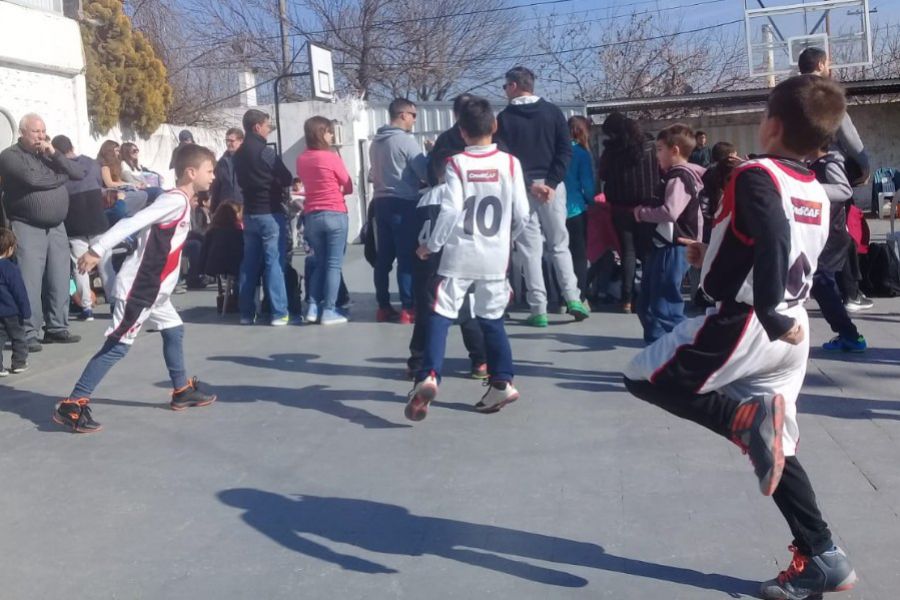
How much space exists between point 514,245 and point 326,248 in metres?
1.77

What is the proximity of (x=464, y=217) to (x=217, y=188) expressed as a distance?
561cm

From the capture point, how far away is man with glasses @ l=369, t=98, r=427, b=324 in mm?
8797

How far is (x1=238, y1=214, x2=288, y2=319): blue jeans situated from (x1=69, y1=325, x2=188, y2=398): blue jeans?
9.83 ft

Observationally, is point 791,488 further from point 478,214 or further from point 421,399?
point 478,214

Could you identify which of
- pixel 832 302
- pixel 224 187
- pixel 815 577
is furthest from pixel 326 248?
pixel 815 577

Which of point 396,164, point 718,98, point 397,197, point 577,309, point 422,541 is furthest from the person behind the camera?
point 718,98

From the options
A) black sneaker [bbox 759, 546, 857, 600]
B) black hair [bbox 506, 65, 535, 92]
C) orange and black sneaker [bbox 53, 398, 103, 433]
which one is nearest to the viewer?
black sneaker [bbox 759, 546, 857, 600]

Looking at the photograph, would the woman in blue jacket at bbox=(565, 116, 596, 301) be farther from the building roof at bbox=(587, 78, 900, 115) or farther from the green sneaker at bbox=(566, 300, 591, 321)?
the building roof at bbox=(587, 78, 900, 115)

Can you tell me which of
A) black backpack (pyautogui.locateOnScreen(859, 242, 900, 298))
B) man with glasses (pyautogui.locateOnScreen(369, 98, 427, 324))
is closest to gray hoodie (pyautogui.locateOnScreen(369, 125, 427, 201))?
man with glasses (pyautogui.locateOnScreen(369, 98, 427, 324))

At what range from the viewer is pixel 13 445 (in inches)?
226

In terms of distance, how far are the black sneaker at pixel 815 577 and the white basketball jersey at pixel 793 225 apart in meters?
0.87

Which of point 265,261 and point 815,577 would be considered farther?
point 265,261

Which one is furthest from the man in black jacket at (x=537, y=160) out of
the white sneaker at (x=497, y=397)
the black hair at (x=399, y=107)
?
the white sneaker at (x=497, y=397)

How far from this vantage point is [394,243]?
9.27 m
